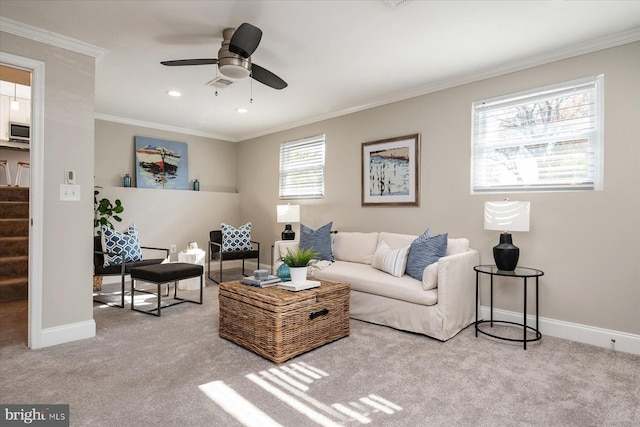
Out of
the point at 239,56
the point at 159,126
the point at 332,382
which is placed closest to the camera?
the point at 332,382

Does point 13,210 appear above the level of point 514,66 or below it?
below

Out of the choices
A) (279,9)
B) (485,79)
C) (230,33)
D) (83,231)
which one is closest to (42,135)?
(83,231)

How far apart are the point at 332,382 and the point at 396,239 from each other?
2.12 metres

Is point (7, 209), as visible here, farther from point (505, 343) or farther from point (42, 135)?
point (505, 343)

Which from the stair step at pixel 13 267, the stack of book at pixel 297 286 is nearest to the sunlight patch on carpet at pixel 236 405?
the stack of book at pixel 297 286

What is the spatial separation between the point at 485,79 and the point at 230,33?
2.54 m

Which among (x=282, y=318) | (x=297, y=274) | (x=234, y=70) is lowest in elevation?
(x=282, y=318)

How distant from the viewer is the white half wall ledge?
111 inches

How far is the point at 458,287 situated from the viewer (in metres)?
3.16

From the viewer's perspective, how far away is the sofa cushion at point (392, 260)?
3.46m

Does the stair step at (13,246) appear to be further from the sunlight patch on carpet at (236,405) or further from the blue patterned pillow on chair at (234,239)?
the sunlight patch on carpet at (236,405)

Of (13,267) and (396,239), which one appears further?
(13,267)

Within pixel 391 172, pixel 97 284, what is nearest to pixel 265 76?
pixel 391 172

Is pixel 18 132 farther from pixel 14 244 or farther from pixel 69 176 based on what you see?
pixel 69 176
